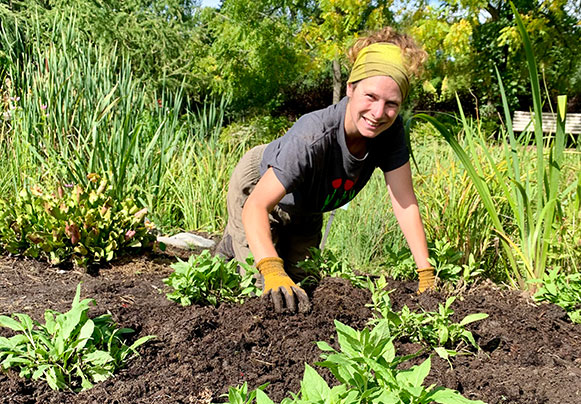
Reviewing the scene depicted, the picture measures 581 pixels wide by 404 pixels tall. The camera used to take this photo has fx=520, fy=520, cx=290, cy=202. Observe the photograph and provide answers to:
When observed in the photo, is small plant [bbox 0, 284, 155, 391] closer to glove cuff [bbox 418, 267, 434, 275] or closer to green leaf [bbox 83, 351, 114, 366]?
green leaf [bbox 83, 351, 114, 366]

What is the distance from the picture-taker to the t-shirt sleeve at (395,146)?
2564 mm

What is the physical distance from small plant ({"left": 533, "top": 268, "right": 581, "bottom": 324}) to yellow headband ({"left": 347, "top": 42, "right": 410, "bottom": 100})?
110 centimetres

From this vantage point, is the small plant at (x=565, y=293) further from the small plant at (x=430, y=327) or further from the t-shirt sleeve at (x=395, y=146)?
the t-shirt sleeve at (x=395, y=146)

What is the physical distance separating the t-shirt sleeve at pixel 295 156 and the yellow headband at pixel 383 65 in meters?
0.30

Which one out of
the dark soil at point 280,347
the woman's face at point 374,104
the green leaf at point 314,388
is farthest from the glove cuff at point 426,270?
the green leaf at point 314,388

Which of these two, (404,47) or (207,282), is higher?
(404,47)

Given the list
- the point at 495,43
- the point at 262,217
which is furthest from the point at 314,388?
the point at 495,43

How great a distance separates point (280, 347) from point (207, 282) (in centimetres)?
45

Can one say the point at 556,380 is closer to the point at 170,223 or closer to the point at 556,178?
the point at 556,178

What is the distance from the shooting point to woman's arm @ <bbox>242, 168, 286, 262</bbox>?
2.18 meters

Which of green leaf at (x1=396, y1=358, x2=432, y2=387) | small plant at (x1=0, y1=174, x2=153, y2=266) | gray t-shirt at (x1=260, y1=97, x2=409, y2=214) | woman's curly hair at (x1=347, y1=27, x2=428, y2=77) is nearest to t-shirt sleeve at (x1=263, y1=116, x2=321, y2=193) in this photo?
gray t-shirt at (x1=260, y1=97, x2=409, y2=214)

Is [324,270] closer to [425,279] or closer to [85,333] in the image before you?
[425,279]

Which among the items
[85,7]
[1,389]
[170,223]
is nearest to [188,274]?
[1,389]

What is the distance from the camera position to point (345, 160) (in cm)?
246
